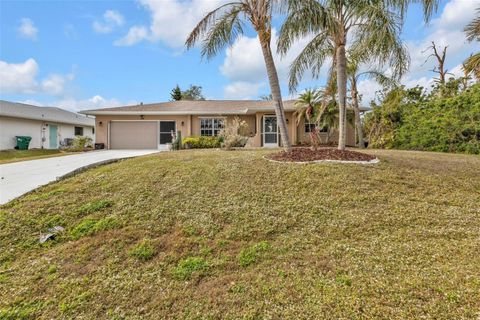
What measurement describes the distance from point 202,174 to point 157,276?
135 inches

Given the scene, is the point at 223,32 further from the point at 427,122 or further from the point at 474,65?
the point at 427,122

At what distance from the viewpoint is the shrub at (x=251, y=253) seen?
3.52 meters

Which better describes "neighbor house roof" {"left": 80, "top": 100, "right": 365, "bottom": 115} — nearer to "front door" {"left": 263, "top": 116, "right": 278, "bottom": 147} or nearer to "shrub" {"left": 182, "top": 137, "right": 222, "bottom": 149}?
"front door" {"left": 263, "top": 116, "right": 278, "bottom": 147}

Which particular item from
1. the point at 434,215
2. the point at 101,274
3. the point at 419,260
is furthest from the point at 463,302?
the point at 101,274

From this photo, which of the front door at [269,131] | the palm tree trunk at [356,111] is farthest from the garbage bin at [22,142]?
the palm tree trunk at [356,111]

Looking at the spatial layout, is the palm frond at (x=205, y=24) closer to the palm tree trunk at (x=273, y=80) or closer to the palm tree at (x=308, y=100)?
the palm tree trunk at (x=273, y=80)

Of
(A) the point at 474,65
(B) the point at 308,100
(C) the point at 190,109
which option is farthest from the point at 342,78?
(C) the point at 190,109

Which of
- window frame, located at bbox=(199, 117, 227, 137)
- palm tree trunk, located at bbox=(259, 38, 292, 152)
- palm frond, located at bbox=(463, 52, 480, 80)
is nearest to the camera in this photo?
palm tree trunk, located at bbox=(259, 38, 292, 152)

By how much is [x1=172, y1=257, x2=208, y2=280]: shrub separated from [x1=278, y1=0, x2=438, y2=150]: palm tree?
6.57m

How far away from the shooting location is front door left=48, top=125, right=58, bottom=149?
21562 mm

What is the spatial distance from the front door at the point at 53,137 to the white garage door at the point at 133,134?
7.24m

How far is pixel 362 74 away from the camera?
50.9 ft

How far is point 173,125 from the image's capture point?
61.3 ft

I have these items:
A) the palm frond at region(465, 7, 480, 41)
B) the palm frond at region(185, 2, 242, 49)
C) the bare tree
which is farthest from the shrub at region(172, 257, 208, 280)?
the bare tree
